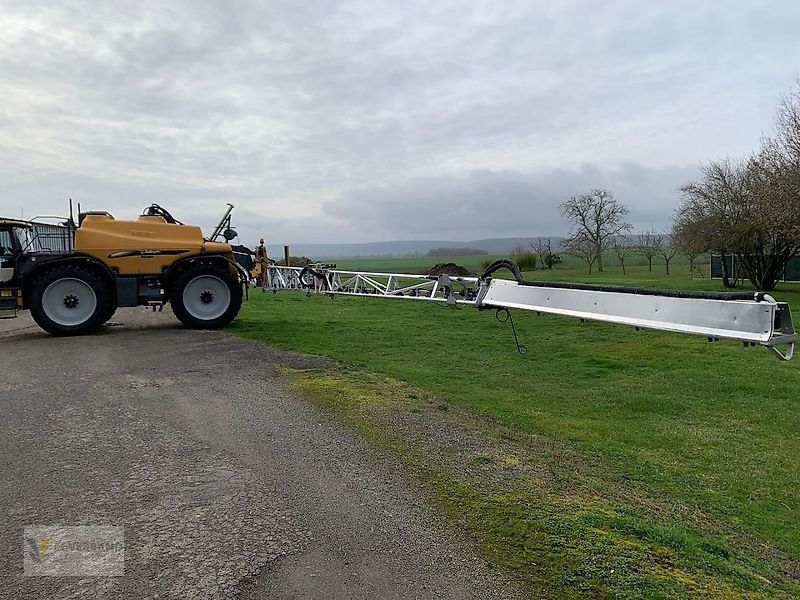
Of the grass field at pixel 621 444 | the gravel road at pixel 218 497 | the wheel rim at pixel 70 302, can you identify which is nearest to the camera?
the gravel road at pixel 218 497

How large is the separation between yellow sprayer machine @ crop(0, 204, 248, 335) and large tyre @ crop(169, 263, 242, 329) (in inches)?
0.8

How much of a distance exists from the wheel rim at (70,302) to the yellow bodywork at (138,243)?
0.65 meters

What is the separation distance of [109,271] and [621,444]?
10269mm

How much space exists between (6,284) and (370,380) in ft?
27.0

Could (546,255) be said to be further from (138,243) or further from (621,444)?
(621,444)

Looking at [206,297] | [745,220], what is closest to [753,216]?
[745,220]

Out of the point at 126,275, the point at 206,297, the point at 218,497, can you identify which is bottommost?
the point at 218,497

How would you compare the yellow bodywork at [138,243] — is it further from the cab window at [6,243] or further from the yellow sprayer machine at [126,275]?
the cab window at [6,243]

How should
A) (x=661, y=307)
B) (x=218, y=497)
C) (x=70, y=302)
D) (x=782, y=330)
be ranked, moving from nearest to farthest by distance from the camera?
(x=782, y=330) → (x=218, y=497) → (x=661, y=307) → (x=70, y=302)

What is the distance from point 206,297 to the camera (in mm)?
13641

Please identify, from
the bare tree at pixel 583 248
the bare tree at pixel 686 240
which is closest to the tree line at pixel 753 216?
the bare tree at pixel 686 240

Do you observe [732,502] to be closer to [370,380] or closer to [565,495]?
[565,495]

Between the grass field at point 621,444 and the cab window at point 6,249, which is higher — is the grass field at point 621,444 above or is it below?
below

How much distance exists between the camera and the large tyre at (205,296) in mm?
13344
